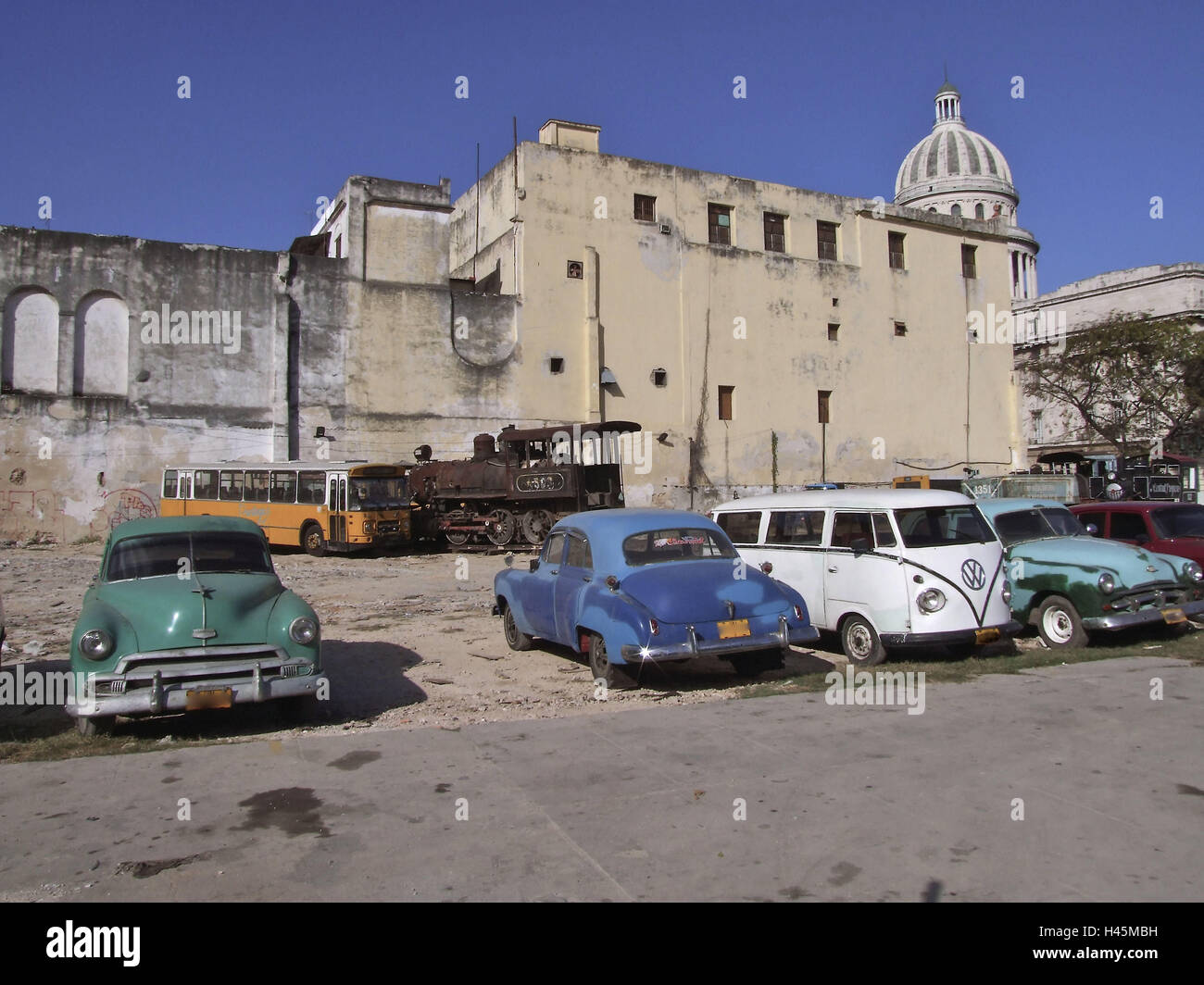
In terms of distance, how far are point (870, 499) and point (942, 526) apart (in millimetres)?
783

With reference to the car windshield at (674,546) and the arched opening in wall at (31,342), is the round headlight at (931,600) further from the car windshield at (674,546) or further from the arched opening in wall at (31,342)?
the arched opening in wall at (31,342)

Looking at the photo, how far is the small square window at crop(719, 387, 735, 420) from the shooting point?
1453 inches

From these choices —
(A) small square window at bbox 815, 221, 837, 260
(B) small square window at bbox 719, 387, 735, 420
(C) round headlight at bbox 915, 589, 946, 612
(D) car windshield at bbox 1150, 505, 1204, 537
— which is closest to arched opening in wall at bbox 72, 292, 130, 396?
(B) small square window at bbox 719, 387, 735, 420

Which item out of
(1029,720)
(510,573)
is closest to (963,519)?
(1029,720)

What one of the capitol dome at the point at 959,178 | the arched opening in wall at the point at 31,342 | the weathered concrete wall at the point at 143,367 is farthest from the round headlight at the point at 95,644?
the capitol dome at the point at 959,178

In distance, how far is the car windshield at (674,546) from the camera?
8.77 m

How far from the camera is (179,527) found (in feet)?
27.7

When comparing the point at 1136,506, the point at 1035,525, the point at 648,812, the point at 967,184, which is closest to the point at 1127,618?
the point at 1035,525

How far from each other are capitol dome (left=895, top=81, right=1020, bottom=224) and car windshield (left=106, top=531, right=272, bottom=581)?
255 feet

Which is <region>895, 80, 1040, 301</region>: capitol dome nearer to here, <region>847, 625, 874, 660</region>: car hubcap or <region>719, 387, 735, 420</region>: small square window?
<region>719, 387, 735, 420</region>: small square window

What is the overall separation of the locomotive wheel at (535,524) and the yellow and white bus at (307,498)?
126 inches

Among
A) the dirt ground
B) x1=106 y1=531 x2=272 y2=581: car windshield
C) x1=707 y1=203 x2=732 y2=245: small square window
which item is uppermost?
x1=707 y1=203 x2=732 y2=245: small square window
